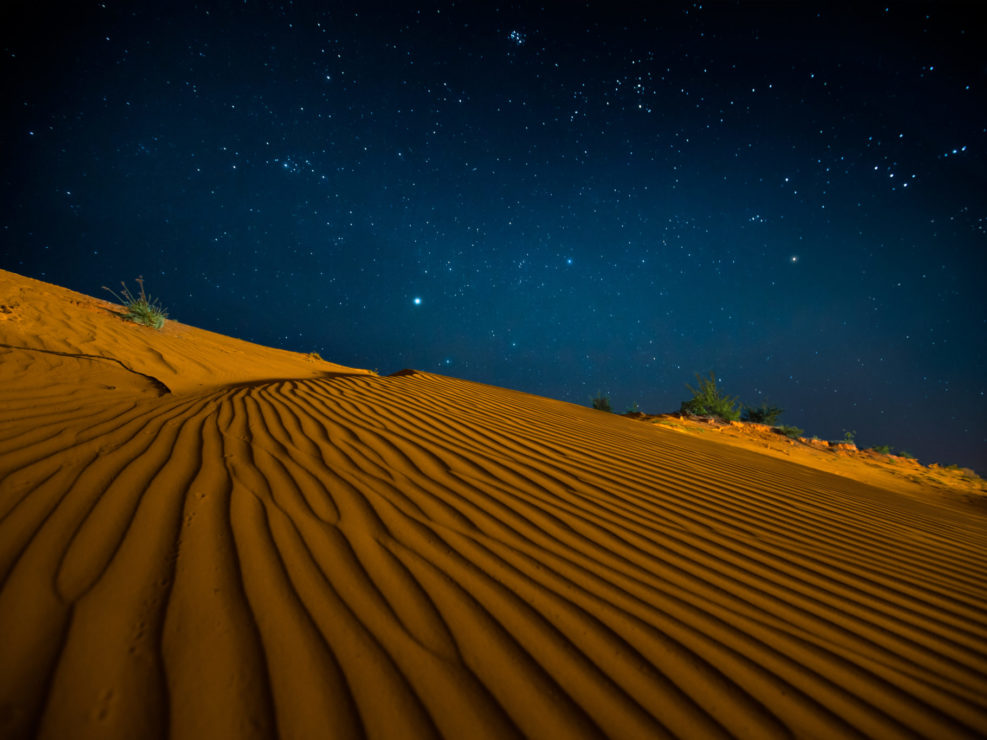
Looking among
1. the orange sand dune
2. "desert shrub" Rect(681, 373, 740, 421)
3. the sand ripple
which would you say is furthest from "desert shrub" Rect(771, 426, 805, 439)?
the sand ripple

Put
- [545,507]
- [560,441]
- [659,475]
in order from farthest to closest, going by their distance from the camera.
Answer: [560,441] < [659,475] < [545,507]

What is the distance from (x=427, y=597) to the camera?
3.99 ft

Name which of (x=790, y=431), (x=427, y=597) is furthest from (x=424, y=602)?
(x=790, y=431)

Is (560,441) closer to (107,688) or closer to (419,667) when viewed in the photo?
(419,667)

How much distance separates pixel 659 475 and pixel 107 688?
3.05 metres

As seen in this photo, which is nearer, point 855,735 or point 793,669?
point 855,735

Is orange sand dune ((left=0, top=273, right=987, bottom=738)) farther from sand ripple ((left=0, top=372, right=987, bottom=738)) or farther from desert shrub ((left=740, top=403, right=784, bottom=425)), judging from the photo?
desert shrub ((left=740, top=403, right=784, bottom=425))

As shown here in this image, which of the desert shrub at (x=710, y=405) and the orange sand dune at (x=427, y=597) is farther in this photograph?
the desert shrub at (x=710, y=405)

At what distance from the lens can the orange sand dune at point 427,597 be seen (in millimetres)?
848

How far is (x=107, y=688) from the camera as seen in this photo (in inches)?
30.7

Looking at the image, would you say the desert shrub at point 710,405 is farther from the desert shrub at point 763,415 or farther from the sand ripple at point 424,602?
the sand ripple at point 424,602

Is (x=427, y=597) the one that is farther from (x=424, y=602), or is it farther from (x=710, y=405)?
(x=710, y=405)

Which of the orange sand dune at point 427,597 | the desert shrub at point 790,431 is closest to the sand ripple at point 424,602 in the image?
the orange sand dune at point 427,597

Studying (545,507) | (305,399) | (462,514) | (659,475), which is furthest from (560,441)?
(305,399)
